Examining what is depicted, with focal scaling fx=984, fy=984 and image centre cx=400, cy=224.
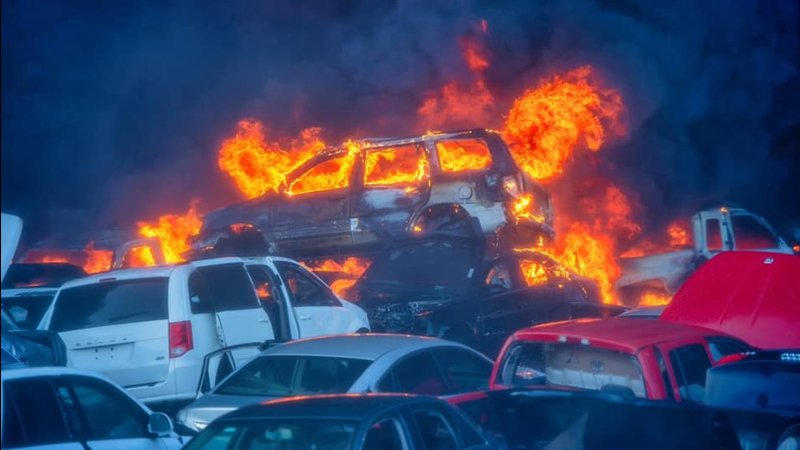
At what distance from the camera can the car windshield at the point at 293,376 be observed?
23.9 ft

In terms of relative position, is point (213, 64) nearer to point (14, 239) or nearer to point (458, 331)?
point (458, 331)

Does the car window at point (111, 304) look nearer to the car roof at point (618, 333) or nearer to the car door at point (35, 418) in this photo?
the car door at point (35, 418)

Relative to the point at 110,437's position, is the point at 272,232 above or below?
above

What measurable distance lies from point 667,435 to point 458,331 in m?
5.76

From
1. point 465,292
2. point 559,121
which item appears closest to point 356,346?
point 465,292

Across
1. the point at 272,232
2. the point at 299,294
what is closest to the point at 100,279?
the point at 299,294

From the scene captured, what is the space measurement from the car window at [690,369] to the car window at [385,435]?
2487mm

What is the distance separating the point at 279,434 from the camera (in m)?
5.26

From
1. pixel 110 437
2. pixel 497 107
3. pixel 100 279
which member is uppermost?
pixel 497 107

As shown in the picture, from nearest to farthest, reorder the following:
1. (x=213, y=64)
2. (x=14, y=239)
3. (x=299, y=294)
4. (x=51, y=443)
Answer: (x=14, y=239) < (x=51, y=443) < (x=299, y=294) < (x=213, y=64)

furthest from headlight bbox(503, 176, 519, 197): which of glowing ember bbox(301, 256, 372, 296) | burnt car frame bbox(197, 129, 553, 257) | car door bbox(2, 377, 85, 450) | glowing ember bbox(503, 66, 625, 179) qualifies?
car door bbox(2, 377, 85, 450)

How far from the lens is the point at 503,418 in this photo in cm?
620

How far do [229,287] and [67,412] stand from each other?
4169 mm

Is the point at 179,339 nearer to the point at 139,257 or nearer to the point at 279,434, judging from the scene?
the point at 279,434
